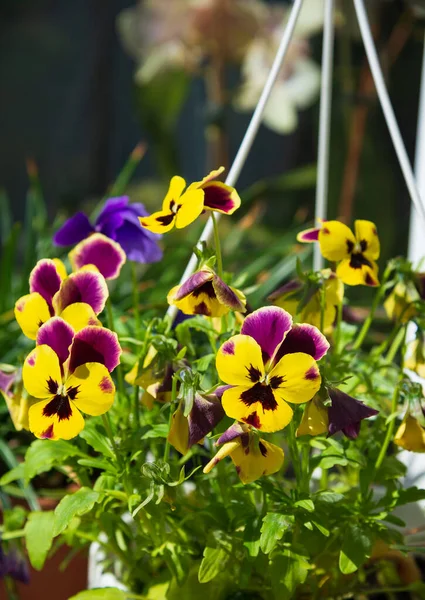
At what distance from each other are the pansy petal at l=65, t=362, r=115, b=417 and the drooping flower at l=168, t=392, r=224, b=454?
0.13 feet

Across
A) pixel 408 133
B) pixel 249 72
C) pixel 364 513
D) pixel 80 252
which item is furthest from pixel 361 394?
pixel 408 133

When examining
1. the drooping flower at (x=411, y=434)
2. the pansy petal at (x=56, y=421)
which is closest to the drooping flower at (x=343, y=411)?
the drooping flower at (x=411, y=434)

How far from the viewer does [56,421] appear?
40 cm

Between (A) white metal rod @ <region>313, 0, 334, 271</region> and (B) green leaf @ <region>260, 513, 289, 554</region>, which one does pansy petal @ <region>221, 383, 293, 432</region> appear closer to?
(B) green leaf @ <region>260, 513, 289, 554</region>

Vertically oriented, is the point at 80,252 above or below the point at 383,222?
above

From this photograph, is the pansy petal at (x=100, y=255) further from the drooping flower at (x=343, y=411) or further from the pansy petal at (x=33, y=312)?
the drooping flower at (x=343, y=411)

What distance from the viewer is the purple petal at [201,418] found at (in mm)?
403

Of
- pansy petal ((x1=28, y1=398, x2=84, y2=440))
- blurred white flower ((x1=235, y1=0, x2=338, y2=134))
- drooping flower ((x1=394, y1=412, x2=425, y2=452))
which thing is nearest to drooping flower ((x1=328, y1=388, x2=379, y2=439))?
drooping flower ((x1=394, y1=412, x2=425, y2=452))

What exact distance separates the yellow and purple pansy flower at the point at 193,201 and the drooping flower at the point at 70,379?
0.07 metres

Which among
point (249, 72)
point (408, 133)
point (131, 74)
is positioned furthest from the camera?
point (131, 74)

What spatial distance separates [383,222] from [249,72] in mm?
383

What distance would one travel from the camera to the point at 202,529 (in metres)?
0.49

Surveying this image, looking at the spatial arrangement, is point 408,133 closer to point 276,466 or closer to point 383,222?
Answer: point 383,222

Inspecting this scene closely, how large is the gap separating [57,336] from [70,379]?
0.03 meters
